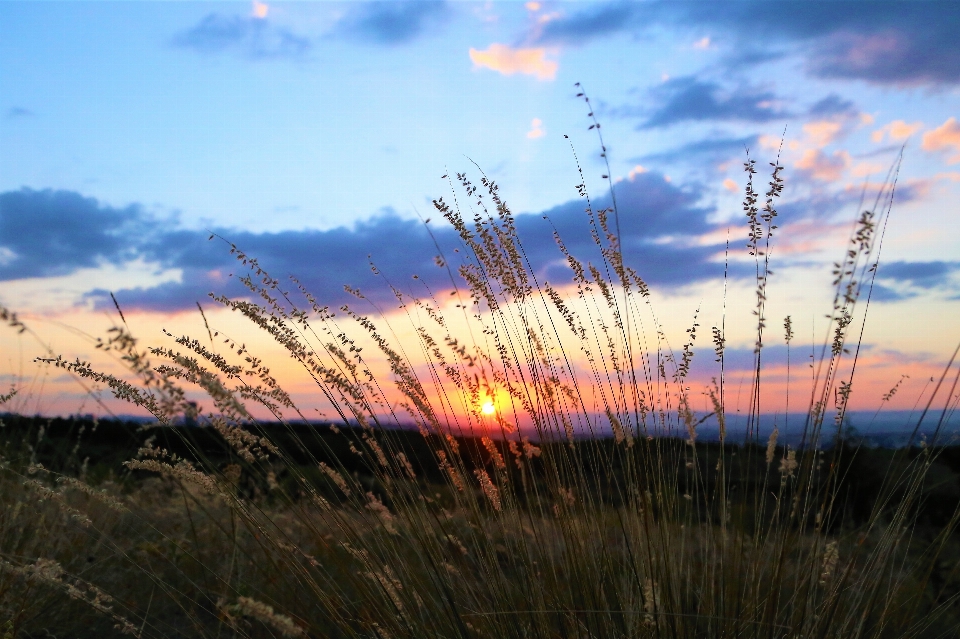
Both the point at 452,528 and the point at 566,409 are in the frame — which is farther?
the point at 452,528

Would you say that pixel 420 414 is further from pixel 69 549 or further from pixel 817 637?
pixel 69 549

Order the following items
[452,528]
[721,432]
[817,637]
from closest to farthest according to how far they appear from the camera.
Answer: [817,637]
[721,432]
[452,528]

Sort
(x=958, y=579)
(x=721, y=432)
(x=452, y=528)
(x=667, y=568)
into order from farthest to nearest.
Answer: (x=958, y=579)
(x=452, y=528)
(x=721, y=432)
(x=667, y=568)

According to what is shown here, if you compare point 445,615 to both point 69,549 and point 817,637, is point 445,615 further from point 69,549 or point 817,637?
point 69,549

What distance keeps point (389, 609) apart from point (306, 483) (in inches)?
19.4

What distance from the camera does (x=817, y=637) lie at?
2457 mm

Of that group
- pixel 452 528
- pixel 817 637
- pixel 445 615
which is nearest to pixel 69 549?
pixel 452 528

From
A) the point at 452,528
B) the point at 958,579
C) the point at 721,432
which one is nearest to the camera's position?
the point at 721,432

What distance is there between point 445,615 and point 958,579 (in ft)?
14.3

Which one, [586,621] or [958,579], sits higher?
[586,621]

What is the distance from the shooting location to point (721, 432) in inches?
109

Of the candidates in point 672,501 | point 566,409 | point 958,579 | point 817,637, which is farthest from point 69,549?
point 958,579

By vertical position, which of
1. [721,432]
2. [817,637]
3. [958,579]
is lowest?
[958,579]

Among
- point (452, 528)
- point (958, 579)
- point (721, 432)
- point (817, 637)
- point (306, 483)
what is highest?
point (721, 432)
